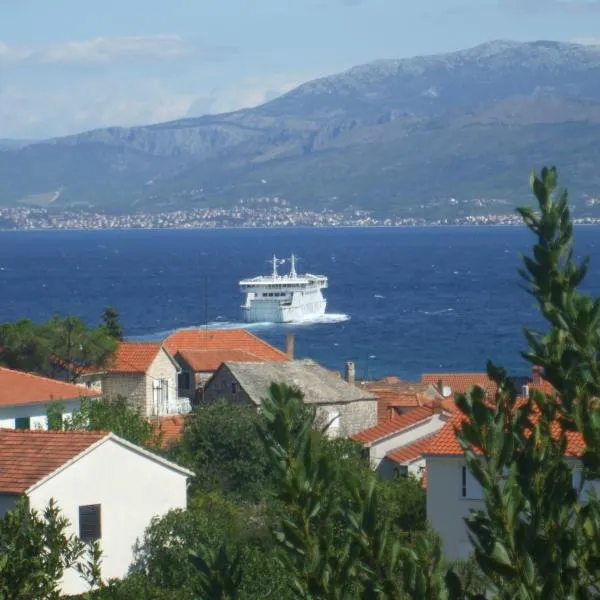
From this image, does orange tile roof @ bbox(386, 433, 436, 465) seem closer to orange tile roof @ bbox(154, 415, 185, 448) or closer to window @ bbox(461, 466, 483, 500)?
orange tile roof @ bbox(154, 415, 185, 448)

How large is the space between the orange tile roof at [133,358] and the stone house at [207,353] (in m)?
1.80

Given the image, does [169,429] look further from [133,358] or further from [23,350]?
[133,358]

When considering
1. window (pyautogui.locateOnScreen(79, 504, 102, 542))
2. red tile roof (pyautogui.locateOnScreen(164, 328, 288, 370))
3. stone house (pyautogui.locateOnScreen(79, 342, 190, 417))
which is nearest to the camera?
window (pyautogui.locateOnScreen(79, 504, 102, 542))

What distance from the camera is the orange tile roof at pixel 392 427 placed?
105ft

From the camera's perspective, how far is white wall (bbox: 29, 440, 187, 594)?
19672 mm

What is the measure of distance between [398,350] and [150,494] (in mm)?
71692

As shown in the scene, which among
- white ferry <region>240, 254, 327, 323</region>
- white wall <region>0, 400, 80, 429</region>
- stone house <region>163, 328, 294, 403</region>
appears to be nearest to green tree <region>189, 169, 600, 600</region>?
white wall <region>0, 400, 80, 429</region>

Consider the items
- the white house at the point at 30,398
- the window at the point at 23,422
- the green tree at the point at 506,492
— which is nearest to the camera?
the green tree at the point at 506,492

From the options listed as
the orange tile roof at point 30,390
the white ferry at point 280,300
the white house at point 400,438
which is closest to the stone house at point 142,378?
the white house at point 400,438

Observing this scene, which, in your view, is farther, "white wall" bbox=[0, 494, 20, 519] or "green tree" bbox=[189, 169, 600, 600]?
"white wall" bbox=[0, 494, 20, 519]

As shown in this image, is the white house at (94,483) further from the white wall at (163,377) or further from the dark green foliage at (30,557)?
the white wall at (163,377)

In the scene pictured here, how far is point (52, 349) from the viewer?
37562 mm

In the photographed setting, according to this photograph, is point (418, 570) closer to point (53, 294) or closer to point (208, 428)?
point (208, 428)

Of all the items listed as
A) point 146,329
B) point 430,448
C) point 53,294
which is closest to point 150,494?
point 430,448
